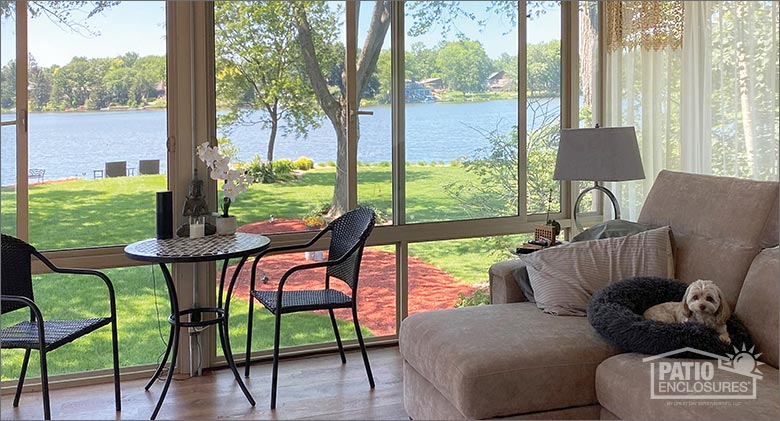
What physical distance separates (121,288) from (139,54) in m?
1.15

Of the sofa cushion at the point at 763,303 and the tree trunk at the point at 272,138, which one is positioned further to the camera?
the tree trunk at the point at 272,138

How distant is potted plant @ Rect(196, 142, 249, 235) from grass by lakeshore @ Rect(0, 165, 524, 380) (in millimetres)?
202

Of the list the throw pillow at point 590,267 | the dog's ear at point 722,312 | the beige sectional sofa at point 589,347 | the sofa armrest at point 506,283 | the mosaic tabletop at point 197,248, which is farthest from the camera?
the sofa armrest at point 506,283

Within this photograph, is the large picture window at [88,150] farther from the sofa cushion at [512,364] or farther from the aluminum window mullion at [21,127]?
the sofa cushion at [512,364]

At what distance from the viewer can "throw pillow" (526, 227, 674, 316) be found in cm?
309

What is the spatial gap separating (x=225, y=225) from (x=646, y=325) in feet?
6.79

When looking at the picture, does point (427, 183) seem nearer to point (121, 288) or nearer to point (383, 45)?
point (383, 45)

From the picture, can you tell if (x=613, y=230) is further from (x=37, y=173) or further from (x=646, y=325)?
(x=37, y=173)

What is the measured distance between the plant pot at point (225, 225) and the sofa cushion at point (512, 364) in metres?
1.29

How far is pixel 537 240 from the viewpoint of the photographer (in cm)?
385

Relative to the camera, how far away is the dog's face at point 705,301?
258 centimetres

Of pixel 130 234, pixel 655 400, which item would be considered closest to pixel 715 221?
pixel 655 400

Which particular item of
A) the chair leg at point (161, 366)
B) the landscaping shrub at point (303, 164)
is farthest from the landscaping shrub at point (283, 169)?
the chair leg at point (161, 366)

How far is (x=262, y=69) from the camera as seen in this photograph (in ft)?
13.0
